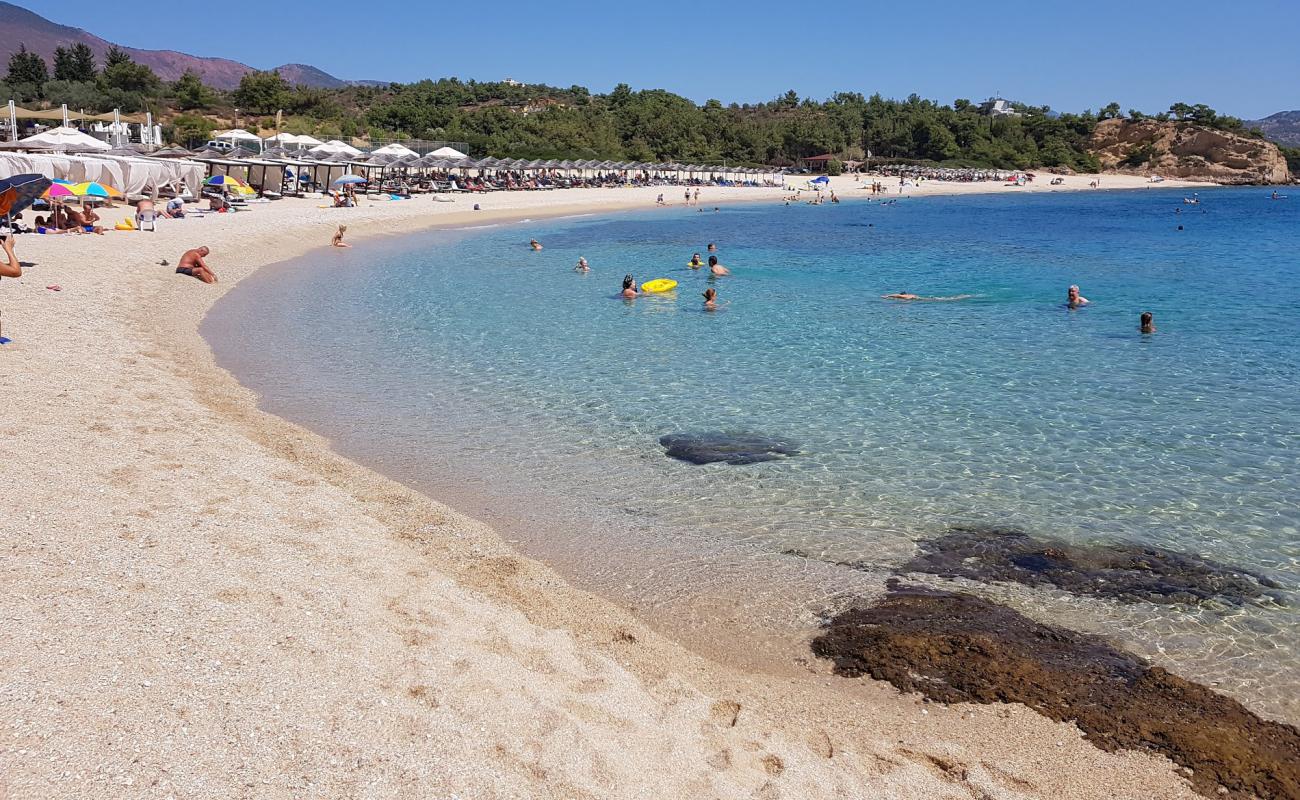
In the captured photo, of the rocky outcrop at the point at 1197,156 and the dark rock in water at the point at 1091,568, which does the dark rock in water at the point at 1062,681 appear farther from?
the rocky outcrop at the point at 1197,156

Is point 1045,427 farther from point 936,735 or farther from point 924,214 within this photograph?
point 924,214

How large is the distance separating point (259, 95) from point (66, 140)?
4667cm

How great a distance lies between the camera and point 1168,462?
29.8ft

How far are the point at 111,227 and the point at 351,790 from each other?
27.2 meters

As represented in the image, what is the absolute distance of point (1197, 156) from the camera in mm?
131875

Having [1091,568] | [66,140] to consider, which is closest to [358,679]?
[1091,568]

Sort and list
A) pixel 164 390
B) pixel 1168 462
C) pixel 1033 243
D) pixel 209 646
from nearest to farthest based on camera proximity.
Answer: pixel 209 646 < pixel 1168 462 < pixel 164 390 < pixel 1033 243

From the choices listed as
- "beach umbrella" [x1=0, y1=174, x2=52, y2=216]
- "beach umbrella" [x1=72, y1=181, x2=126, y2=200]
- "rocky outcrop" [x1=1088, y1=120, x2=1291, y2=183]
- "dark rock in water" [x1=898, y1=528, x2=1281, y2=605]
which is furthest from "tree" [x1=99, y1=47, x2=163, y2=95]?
"rocky outcrop" [x1=1088, y1=120, x2=1291, y2=183]

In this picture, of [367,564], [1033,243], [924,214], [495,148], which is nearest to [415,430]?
[367,564]

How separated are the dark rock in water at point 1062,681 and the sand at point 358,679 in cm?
19

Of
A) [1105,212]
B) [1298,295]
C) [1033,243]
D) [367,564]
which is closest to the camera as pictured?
[367,564]

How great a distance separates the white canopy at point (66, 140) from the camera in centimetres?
3228

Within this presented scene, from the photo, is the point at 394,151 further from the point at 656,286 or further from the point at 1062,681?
the point at 1062,681

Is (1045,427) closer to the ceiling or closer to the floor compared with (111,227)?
closer to the floor
